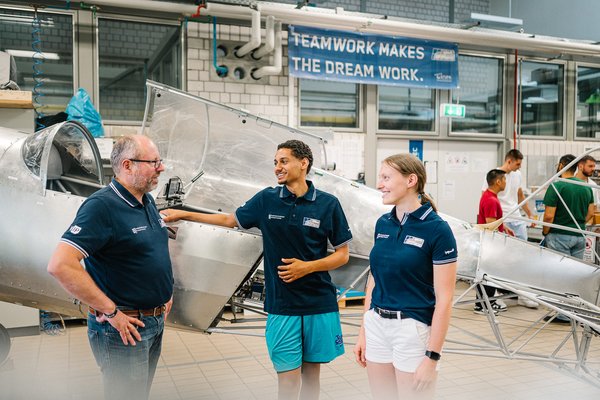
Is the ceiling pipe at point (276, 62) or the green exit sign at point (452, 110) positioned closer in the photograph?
the ceiling pipe at point (276, 62)

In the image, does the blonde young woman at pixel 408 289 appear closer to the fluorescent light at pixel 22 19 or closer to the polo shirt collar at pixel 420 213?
the polo shirt collar at pixel 420 213

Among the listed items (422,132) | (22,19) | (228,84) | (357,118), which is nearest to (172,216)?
(228,84)

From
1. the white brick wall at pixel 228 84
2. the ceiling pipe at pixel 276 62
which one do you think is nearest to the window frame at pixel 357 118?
the white brick wall at pixel 228 84

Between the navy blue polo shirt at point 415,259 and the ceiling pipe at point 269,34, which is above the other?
the ceiling pipe at point 269,34

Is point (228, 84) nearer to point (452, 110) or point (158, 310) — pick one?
point (452, 110)

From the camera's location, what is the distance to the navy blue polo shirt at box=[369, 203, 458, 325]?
7.64ft

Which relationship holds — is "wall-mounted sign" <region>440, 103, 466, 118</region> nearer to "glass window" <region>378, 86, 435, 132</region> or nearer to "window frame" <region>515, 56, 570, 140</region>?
"glass window" <region>378, 86, 435, 132</region>

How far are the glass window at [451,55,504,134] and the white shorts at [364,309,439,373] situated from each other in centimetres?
793

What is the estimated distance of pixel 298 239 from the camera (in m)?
2.88

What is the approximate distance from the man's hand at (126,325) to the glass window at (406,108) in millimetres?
7423

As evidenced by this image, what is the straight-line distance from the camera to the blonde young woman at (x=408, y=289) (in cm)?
229

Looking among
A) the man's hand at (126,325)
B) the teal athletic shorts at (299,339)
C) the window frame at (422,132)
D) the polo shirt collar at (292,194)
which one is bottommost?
the teal athletic shorts at (299,339)

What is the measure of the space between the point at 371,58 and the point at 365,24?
0.71m

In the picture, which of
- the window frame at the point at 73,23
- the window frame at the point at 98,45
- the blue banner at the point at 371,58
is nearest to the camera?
the window frame at the point at 73,23
